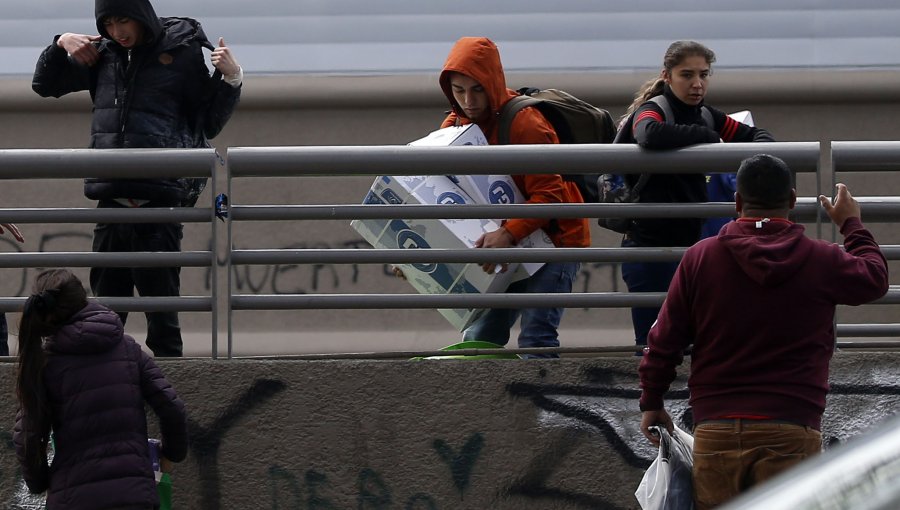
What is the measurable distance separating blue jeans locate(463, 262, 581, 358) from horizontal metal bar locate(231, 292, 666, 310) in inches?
10.4

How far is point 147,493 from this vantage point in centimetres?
Answer: 466

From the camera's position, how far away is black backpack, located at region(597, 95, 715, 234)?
5605 mm

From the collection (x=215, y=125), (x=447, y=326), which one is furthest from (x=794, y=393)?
(x=447, y=326)

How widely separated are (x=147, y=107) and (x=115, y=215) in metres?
0.62

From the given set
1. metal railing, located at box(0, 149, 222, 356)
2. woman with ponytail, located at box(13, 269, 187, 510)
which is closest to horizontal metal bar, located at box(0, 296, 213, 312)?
metal railing, located at box(0, 149, 222, 356)

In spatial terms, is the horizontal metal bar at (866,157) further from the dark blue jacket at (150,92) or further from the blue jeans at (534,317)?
the dark blue jacket at (150,92)

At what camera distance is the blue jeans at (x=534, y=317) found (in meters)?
5.68

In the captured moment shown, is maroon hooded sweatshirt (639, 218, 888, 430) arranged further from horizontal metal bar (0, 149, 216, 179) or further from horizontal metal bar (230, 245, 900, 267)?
horizontal metal bar (0, 149, 216, 179)

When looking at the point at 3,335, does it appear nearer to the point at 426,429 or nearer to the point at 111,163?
the point at 111,163

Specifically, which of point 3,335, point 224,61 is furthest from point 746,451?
point 3,335

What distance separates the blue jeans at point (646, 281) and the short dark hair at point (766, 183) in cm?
156

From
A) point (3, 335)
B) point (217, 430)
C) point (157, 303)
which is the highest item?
point (157, 303)

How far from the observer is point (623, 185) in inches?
223

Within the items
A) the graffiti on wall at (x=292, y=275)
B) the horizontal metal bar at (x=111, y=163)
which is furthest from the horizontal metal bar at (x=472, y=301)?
the graffiti on wall at (x=292, y=275)
